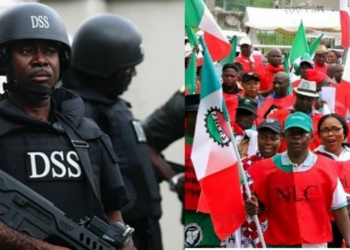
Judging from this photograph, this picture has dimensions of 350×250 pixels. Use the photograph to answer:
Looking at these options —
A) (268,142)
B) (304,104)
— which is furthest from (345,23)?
(268,142)

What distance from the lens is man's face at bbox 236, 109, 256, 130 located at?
805cm

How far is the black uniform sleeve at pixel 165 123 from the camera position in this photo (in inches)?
132

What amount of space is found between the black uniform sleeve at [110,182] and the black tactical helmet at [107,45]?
24 cm

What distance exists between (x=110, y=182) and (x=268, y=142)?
4010 mm

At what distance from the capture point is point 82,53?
3.39 m

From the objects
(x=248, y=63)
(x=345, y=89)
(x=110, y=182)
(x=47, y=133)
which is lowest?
(x=248, y=63)

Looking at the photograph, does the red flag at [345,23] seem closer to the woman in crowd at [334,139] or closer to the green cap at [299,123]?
the woman in crowd at [334,139]

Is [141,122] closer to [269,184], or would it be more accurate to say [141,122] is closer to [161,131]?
[161,131]

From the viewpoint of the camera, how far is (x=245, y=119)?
808 cm

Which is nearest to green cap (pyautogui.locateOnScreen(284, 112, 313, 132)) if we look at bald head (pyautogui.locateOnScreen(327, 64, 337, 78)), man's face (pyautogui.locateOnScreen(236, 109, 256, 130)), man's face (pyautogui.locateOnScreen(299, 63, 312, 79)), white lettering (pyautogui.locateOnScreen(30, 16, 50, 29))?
man's face (pyautogui.locateOnScreen(236, 109, 256, 130))

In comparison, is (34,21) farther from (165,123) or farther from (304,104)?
(304,104)

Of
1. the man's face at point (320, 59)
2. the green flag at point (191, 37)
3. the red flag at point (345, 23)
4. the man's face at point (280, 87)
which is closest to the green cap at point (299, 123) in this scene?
the green flag at point (191, 37)

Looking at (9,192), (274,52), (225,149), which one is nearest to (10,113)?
(9,192)

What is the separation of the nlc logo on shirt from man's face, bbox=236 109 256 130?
4668mm
